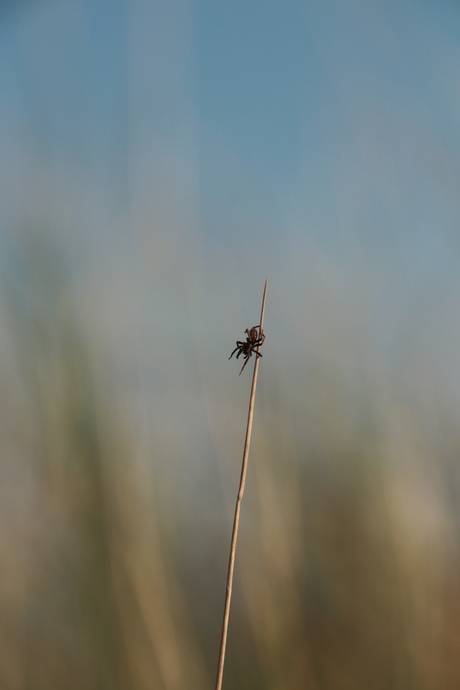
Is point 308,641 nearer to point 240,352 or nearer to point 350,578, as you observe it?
point 350,578

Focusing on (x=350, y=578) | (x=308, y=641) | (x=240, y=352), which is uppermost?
(x=240, y=352)

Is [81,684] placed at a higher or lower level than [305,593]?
lower

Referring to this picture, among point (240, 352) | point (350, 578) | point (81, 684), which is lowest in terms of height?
point (81, 684)

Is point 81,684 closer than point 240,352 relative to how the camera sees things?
No

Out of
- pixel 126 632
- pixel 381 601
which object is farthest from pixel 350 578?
pixel 126 632

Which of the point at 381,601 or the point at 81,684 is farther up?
the point at 381,601

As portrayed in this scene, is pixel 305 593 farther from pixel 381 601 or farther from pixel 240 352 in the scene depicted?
pixel 240 352

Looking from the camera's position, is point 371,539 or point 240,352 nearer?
point 240,352

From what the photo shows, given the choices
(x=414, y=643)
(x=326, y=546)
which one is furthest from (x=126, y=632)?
(x=414, y=643)
